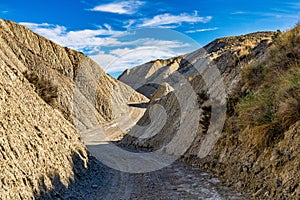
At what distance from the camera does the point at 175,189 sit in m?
10.0

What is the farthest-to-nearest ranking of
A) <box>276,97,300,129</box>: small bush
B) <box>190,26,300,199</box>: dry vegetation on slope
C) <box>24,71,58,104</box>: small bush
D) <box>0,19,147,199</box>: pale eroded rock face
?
1. <box>24,71,58,104</box>: small bush
2. <box>276,97,300,129</box>: small bush
3. <box>190,26,300,199</box>: dry vegetation on slope
4. <box>0,19,147,199</box>: pale eroded rock face

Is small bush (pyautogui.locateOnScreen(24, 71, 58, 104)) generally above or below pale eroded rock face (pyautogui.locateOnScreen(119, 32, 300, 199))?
above

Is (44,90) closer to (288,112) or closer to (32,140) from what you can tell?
(32,140)

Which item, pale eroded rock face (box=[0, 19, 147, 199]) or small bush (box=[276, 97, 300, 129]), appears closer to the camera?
pale eroded rock face (box=[0, 19, 147, 199])

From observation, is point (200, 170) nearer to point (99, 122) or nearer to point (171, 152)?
point (171, 152)

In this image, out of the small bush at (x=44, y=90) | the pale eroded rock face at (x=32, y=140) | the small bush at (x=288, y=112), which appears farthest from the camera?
the small bush at (x=44, y=90)

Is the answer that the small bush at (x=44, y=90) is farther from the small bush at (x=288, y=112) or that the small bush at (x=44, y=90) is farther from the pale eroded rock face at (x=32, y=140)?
the small bush at (x=288, y=112)

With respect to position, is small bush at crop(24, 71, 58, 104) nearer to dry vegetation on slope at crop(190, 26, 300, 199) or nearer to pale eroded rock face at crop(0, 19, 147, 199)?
pale eroded rock face at crop(0, 19, 147, 199)

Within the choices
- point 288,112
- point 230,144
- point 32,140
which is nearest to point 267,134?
point 288,112

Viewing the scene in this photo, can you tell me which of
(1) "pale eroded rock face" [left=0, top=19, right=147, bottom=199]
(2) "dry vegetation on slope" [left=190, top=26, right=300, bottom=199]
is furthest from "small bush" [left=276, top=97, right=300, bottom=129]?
(1) "pale eroded rock face" [left=0, top=19, right=147, bottom=199]

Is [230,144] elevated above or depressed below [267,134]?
below

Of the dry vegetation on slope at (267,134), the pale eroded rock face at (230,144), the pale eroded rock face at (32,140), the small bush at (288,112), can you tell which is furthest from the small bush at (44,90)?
the small bush at (288,112)

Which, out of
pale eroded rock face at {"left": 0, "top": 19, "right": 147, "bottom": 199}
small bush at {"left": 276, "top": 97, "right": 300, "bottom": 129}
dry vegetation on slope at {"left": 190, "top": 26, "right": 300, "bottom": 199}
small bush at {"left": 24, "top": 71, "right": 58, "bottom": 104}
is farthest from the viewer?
small bush at {"left": 24, "top": 71, "right": 58, "bottom": 104}

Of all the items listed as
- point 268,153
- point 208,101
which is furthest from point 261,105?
point 208,101
